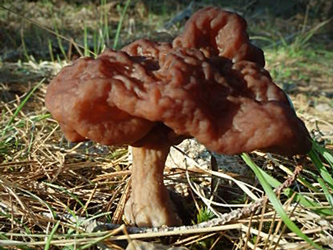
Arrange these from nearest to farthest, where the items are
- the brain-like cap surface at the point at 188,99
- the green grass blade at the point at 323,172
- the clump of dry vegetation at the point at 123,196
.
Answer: the brain-like cap surface at the point at 188,99 < the clump of dry vegetation at the point at 123,196 < the green grass blade at the point at 323,172

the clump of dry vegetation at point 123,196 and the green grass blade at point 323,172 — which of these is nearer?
the clump of dry vegetation at point 123,196

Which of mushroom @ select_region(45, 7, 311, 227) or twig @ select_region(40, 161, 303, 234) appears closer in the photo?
mushroom @ select_region(45, 7, 311, 227)

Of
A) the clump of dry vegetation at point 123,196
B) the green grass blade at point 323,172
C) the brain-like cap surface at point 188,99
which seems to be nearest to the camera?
the brain-like cap surface at point 188,99

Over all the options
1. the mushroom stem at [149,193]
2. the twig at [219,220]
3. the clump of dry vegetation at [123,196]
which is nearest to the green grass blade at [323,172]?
the clump of dry vegetation at [123,196]

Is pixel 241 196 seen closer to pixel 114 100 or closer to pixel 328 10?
pixel 114 100

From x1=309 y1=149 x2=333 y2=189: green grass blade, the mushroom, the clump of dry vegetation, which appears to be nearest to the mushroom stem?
the mushroom

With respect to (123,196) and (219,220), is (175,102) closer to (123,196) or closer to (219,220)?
(219,220)

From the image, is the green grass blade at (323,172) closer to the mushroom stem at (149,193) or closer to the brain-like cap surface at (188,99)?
the brain-like cap surface at (188,99)

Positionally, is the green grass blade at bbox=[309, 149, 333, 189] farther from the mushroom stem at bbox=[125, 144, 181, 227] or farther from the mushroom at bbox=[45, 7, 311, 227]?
the mushroom stem at bbox=[125, 144, 181, 227]
